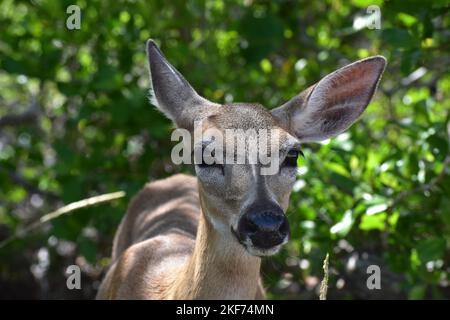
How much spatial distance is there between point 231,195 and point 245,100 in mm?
3454

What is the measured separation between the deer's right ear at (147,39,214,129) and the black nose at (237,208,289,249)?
1073mm

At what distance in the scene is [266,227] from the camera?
13.3 ft

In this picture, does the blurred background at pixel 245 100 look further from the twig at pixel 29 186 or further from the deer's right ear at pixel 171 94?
the deer's right ear at pixel 171 94

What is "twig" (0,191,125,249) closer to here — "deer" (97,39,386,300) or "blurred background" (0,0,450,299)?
"blurred background" (0,0,450,299)

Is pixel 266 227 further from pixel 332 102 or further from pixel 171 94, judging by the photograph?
pixel 171 94

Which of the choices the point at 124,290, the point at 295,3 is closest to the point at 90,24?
the point at 295,3

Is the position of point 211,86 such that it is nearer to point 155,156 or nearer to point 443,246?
point 155,156

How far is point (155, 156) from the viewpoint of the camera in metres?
7.87

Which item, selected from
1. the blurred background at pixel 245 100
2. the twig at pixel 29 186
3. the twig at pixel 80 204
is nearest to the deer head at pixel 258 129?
the blurred background at pixel 245 100

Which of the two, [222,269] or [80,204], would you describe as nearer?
[222,269]

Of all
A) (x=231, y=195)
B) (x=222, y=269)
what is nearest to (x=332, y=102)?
(x=231, y=195)

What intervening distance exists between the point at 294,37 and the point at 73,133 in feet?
7.44

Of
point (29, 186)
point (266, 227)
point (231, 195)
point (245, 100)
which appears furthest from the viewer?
point (29, 186)

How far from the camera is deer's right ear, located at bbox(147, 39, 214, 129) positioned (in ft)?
16.6
